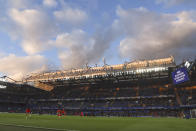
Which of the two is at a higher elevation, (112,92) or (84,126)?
(112,92)

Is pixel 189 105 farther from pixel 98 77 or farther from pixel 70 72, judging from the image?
pixel 70 72

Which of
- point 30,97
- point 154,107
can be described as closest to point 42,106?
point 30,97

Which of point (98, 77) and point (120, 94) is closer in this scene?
point (98, 77)

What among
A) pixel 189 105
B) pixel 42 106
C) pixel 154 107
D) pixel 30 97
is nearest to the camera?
pixel 189 105

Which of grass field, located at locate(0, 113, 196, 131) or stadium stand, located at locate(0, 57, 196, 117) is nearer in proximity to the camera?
grass field, located at locate(0, 113, 196, 131)

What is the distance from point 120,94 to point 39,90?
3273cm

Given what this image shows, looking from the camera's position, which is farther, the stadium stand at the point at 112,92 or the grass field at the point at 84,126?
the stadium stand at the point at 112,92

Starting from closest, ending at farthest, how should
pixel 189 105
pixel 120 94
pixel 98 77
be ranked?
pixel 189 105 → pixel 98 77 → pixel 120 94

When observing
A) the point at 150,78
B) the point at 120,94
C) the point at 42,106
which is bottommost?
the point at 42,106

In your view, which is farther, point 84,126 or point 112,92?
point 112,92

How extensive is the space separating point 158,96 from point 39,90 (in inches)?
1786

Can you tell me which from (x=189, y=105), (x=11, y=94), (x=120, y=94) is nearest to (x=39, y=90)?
(x=11, y=94)

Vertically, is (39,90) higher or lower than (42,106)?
higher

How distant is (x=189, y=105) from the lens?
140 ft
